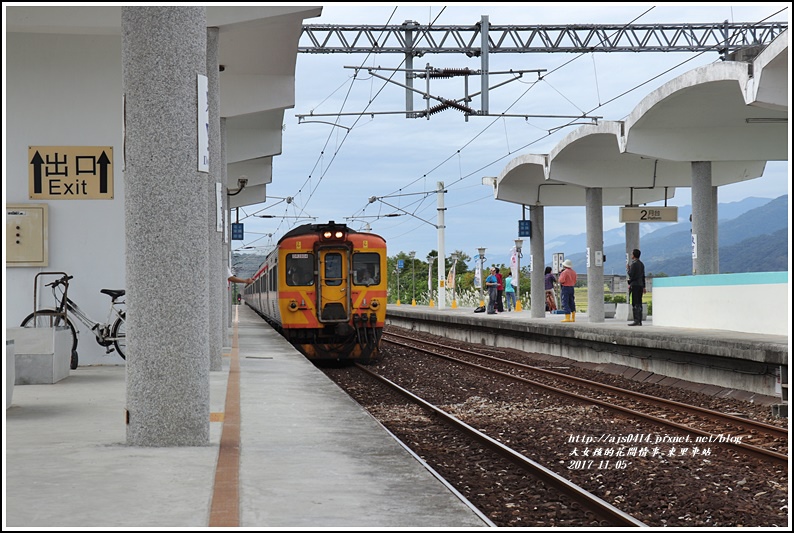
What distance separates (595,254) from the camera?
81.9ft

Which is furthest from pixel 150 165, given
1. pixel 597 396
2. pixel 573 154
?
pixel 573 154

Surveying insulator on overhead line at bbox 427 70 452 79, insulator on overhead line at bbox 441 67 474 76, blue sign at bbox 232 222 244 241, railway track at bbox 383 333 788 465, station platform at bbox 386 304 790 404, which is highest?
insulator on overhead line at bbox 441 67 474 76

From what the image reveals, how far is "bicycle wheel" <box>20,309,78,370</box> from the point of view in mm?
12117

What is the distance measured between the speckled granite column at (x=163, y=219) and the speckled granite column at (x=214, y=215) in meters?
6.38

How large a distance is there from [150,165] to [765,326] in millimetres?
12076

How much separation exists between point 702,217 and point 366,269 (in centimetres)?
705

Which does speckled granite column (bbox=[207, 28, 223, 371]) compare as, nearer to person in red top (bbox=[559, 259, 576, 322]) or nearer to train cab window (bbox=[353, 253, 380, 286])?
train cab window (bbox=[353, 253, 380, 286])

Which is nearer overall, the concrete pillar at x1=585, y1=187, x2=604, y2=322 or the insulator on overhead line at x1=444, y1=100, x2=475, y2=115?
the insulator on overhead line at x1=444, y1=100, x2=475, y2=115

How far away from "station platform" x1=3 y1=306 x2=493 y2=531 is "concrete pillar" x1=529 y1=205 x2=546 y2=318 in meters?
19.6

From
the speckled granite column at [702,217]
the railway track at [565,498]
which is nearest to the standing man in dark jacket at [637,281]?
the speckled granite column at [702,217]

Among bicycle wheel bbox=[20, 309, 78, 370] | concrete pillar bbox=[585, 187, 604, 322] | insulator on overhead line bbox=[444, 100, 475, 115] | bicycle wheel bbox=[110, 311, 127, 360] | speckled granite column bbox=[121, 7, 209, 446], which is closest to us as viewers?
speckled granite column bbox=[121, 7, 209, 446]

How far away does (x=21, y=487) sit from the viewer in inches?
220

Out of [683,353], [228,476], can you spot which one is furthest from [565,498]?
[683,353]

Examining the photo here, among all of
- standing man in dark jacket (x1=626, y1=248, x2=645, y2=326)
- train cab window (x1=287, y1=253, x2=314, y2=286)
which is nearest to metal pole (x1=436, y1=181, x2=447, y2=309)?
standing man in dark jacket (x1=626, y1=248, x2=645, y2=326)
